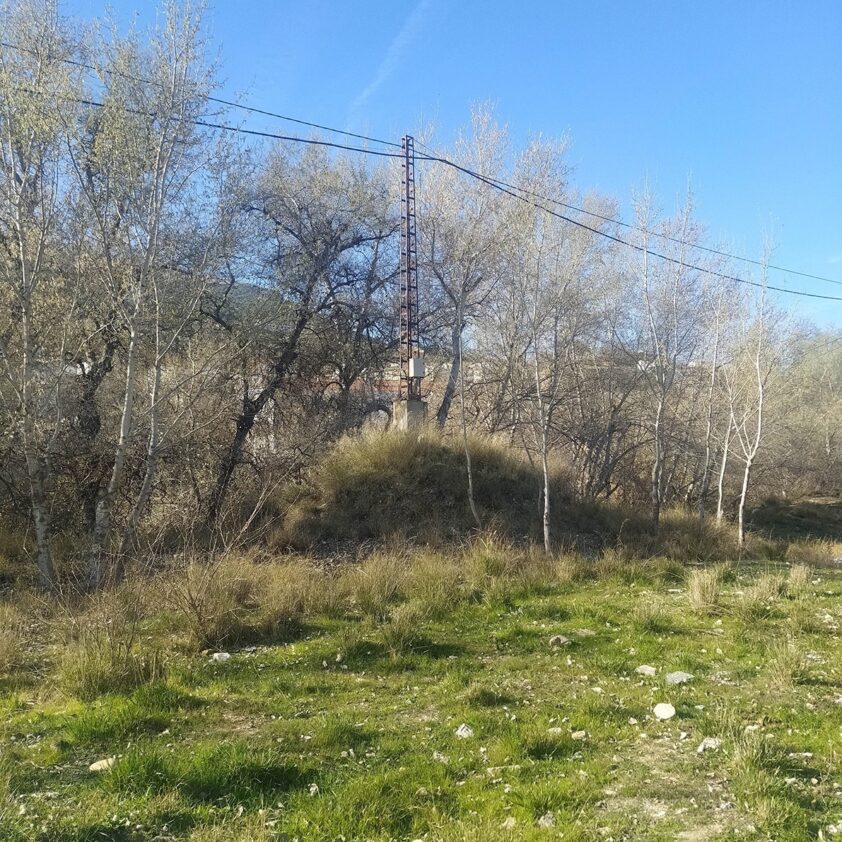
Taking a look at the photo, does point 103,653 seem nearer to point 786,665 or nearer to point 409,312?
point 786,665

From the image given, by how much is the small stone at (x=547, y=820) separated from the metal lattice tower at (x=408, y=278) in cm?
1198

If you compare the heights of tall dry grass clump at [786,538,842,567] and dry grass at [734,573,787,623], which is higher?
dry grass at [734,573,787,623]

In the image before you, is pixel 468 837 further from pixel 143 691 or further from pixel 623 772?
pixel 143 691

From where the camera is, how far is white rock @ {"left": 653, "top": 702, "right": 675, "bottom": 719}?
A: 4348 mm

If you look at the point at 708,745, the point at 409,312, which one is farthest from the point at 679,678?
the point at 409,312

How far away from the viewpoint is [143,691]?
15.5 ft

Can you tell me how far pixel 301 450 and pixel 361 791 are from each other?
10.2 m

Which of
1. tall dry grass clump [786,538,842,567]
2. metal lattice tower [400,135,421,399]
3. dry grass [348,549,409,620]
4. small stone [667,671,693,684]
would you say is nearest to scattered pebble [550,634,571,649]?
small stone [667,671,693,684]

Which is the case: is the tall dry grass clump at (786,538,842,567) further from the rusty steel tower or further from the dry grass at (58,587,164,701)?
the dry grass at (58,587,164,701)

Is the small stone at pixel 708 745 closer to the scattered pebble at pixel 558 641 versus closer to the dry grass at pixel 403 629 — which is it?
the scattered pebble at pixel 558 641

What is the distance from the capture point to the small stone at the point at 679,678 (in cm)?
505

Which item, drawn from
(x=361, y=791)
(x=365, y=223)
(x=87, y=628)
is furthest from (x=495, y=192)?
(x=361, y=791)

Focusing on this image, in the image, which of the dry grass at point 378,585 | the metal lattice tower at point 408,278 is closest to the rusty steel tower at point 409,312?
the metal lattice tower at point 408,278

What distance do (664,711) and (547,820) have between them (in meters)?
1.63
